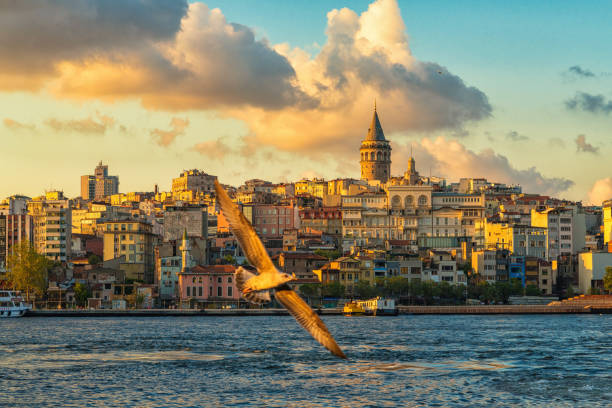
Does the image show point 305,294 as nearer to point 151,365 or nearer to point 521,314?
point 521,314

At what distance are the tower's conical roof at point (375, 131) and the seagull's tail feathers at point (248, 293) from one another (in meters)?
167

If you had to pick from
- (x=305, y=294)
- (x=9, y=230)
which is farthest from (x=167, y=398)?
(x=9, y=230)

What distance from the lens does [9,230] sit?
108 meters

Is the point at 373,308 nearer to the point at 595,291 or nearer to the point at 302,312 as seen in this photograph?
the point at 595,291

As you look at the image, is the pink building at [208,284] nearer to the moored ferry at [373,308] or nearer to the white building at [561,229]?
the moored ferry at [373,308]

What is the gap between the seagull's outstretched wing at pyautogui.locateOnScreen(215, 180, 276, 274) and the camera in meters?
12.9

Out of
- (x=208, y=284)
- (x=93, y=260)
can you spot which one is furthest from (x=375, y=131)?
(x=208, y=284)

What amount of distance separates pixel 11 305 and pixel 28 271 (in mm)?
4706

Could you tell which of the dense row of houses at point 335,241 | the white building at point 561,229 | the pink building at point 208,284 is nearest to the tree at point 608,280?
the dense row of houses at point 335,241

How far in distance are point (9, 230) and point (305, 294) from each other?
119 feet

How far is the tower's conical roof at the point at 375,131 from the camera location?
180375 mm

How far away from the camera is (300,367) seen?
3850 centimetres

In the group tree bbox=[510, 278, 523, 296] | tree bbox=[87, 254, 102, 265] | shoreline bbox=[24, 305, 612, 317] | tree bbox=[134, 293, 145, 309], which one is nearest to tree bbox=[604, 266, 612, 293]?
tree bbox=[510, 278, 523, 296]

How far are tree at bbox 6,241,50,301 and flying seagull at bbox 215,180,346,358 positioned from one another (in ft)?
242
